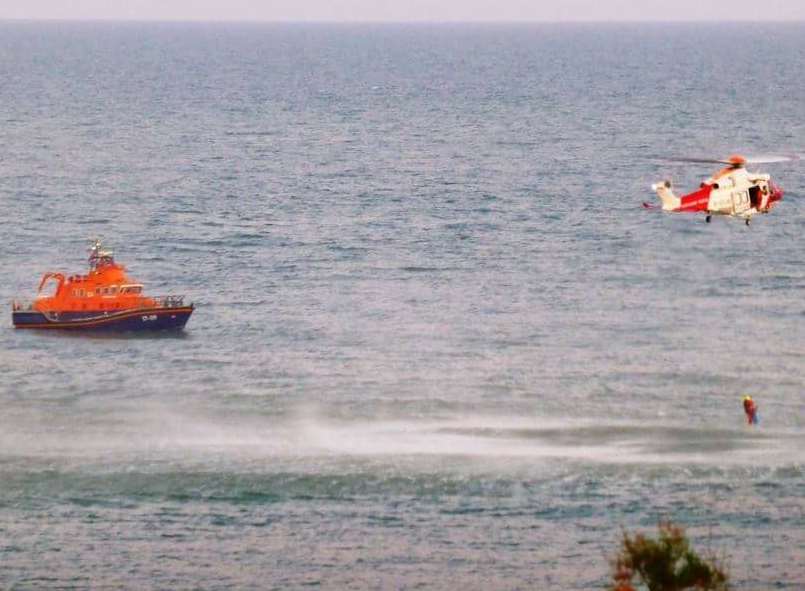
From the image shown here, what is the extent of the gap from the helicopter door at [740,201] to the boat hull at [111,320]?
50.4 m

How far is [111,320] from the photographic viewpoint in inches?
5315

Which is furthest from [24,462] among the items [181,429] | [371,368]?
[371,368]

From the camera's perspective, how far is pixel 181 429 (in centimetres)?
11019

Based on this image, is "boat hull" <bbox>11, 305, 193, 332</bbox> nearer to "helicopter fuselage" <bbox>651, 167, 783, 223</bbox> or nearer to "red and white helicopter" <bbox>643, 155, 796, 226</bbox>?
"red and white helicopter" <bbox>643, 155, 796, 226</bbox>

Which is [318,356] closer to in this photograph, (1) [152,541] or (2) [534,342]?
(2) [534,342]

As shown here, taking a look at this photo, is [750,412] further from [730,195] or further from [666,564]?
[666,564]

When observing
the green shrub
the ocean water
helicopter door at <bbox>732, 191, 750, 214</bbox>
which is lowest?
the ocean water

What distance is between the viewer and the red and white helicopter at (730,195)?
309 ft

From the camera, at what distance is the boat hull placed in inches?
5305

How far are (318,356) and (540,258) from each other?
39.8 m

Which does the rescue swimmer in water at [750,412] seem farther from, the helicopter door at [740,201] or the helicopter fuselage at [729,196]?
the helicopter door at [740,201]

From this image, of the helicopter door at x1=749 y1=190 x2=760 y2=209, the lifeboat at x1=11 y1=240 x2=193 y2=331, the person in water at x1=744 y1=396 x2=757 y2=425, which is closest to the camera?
the helicopter door at x1=749 y1=190 x2=760 y2=209

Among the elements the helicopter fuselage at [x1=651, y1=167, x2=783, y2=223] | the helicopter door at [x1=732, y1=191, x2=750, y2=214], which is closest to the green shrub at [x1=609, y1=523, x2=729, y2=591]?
the helicopter fuselage at [x1=651, y1=167, x2=783, y2=223]

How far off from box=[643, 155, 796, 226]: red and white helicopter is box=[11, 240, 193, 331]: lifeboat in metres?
49.8
